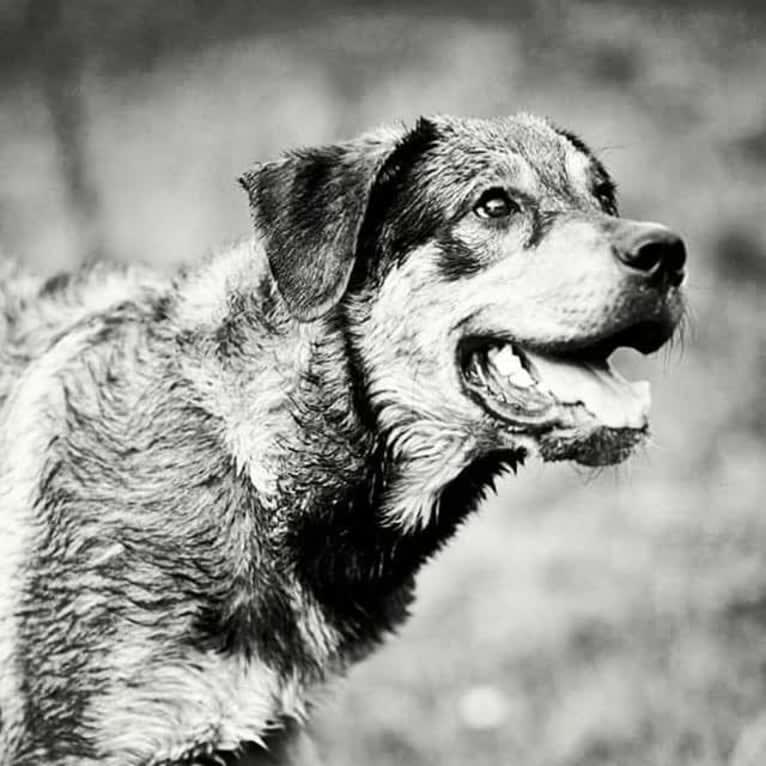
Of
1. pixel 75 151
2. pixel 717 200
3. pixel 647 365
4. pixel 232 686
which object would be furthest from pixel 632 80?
pixel 232 686

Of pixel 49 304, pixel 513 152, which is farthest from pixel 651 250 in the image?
pixel 49 304

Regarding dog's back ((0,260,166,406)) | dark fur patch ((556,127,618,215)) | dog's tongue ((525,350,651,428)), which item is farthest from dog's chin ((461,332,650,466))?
dog's back ((0,260,166,406))

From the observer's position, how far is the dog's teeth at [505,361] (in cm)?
358

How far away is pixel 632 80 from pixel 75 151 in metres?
5.07

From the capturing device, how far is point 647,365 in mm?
9188

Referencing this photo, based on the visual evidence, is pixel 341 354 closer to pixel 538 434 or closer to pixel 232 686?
pixel 538 434

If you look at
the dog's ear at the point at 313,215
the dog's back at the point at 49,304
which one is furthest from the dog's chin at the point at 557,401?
the dog's back at the point at 49,304

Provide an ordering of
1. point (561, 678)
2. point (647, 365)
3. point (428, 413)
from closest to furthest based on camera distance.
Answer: point (428, 413), point (561, 678), point (647, 365)

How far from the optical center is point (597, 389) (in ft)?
11.5

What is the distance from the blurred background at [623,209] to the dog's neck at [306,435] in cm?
190

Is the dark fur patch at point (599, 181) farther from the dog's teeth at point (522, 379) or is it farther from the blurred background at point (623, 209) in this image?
the blurred background at point (623, 209)

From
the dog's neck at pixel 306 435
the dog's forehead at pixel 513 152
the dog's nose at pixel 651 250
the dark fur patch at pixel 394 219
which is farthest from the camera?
the dog's forehead at pixel 513 152

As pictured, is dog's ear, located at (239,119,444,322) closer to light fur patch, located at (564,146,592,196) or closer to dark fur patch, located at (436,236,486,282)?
dark fur patch, located at (436,236,486,282)

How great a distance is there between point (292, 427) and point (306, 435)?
1.9 inches
